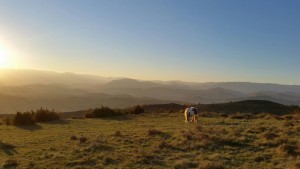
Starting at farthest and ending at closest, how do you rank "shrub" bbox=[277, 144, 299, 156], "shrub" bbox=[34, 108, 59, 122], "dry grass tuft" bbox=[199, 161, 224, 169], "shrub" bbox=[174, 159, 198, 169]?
"shrub" bbox=[34, 108, 59, 122]
"shrub" bbox=[277, 144, 299, 156]
"shrub" bbox=[174, 159, 198, 169]
"dry grass tuft" bbox=[199, 161, 224, 169]

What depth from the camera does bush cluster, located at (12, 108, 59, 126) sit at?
35781mm

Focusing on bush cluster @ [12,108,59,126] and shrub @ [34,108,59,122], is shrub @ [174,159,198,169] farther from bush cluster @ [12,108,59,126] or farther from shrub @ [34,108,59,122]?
shrub @ [34,108,59,122]

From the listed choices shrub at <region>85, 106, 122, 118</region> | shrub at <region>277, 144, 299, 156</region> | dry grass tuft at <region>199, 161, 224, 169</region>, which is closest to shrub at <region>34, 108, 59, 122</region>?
shrub at <region>85, 106, 122, 118</region>

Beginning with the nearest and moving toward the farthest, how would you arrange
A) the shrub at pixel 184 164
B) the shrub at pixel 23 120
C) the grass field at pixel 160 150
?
the shrub at pixel 184 164, the grass field at pixel 160 150, the shrub at pixel 23 120

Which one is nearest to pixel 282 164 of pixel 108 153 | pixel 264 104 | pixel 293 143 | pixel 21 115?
pixel 293 143

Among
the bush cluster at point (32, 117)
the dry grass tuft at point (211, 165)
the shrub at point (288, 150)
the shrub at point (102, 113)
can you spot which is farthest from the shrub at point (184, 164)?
the shrub at point (102, 113)

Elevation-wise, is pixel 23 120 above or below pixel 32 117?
below

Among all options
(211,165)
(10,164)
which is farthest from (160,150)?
(10,164)

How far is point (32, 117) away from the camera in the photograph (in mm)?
37344

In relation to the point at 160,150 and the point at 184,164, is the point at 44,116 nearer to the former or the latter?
the point at 160,150

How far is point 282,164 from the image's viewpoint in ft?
52.5

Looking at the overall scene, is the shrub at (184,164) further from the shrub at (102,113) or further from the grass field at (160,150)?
the shrub at (102,113)

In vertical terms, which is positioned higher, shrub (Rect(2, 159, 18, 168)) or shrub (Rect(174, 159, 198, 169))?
shrub (Rect(174, 159, 198, 169))

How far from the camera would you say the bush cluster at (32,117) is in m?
35.8
